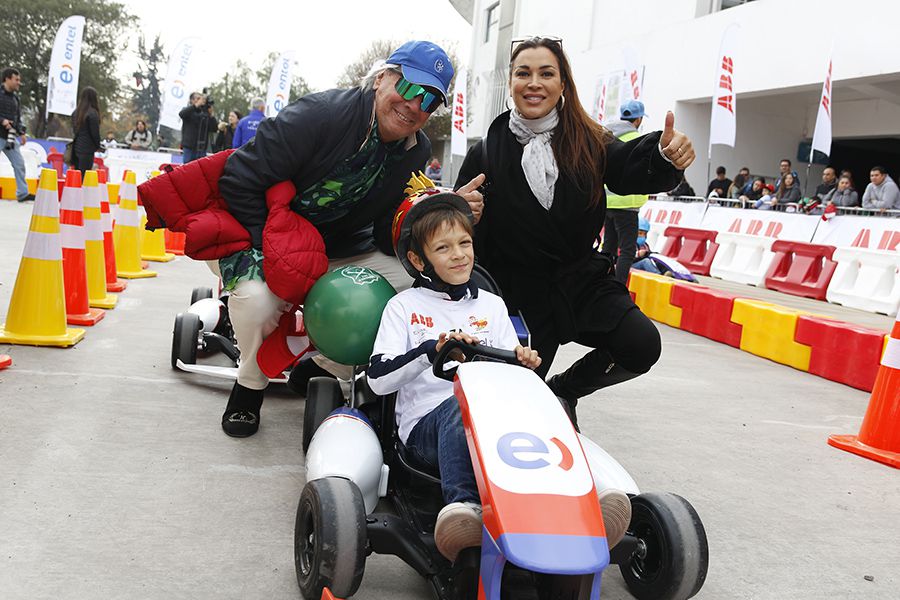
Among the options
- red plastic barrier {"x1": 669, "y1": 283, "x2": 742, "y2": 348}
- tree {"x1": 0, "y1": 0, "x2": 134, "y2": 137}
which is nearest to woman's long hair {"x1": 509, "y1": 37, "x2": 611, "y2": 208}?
red plastic barrier {"x1": 669, "y1": 283, "x2": 742, "y2": 348}

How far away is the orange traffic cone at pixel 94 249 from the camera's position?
6516mm

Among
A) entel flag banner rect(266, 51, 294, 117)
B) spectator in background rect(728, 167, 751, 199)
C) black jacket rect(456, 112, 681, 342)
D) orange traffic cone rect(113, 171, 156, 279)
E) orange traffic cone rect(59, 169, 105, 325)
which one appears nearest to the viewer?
black jacket rect(456, 112, 681, 342)

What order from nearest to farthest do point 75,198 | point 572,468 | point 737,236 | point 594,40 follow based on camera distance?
1. point 572,468
2. point 75,198
3. point 737,236
4. point 594,40

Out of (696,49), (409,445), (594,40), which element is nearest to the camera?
(409,445)

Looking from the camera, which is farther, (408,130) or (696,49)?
(696,49)

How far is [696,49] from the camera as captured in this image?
949 inches

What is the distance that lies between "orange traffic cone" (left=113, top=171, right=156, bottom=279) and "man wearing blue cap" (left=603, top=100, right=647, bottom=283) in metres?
4.55

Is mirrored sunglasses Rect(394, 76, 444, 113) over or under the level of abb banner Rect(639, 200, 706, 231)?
over

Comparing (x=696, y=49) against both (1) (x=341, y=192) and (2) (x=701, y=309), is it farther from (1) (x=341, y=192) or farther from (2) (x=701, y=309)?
(1) (x=341, y=192)

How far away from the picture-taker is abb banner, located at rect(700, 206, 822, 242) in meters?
13.8

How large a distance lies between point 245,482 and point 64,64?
23.2 meters

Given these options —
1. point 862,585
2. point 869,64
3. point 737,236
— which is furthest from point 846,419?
point 869,64

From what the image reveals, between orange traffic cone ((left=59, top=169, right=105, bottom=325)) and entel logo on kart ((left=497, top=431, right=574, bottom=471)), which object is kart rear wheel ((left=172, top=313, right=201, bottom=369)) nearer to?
orange traffic cone ((left=59, top=169, right=105, bottom=325))

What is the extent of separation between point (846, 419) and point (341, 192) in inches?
145
